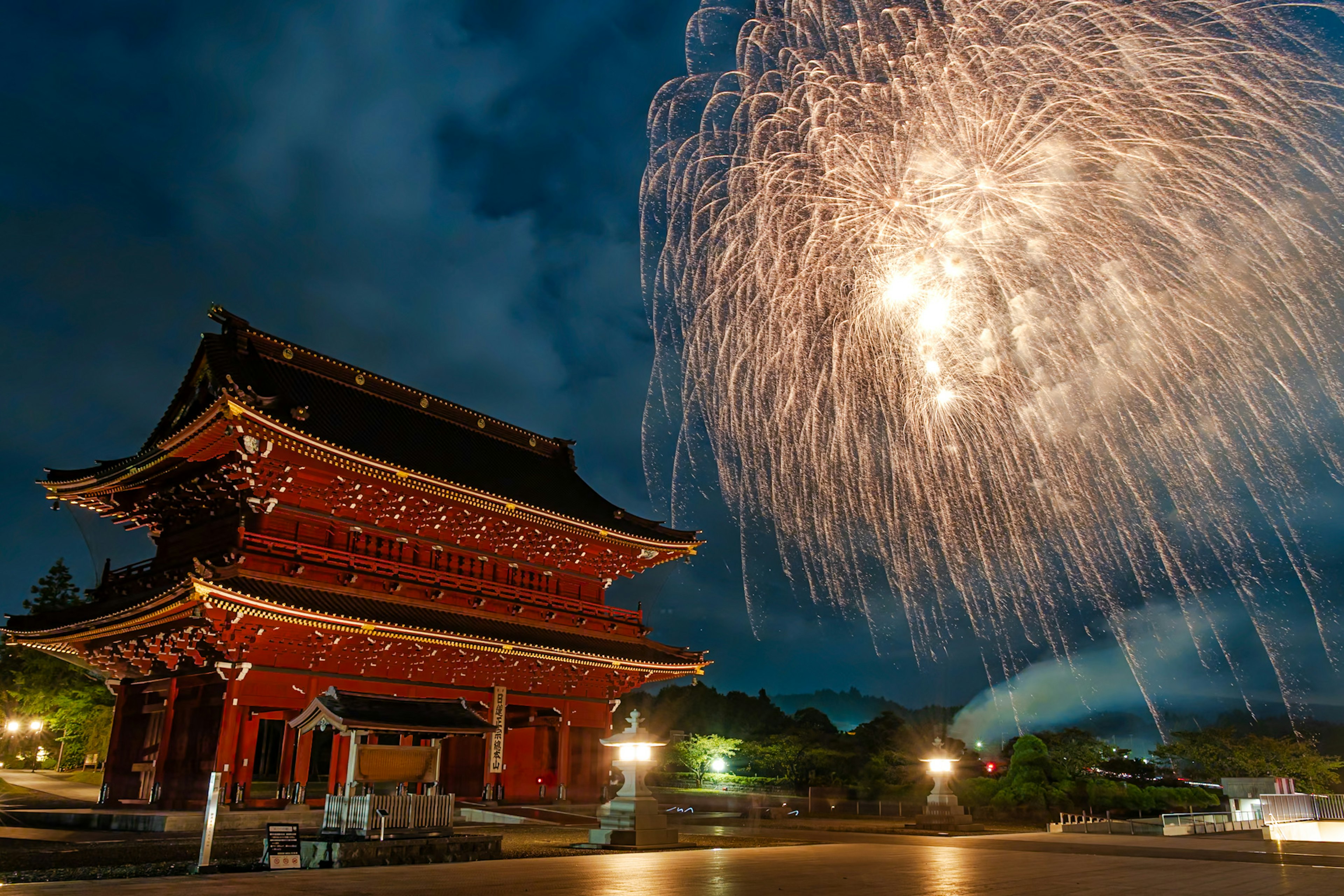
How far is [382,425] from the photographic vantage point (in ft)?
93.0

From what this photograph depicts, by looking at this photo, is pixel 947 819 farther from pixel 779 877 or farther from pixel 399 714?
pixel 399 714

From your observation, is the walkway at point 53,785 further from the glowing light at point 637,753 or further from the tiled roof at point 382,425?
the glowing light at point 637,753

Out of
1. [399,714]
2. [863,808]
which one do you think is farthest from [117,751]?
[863,808]

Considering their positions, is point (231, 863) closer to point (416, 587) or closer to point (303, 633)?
point (303, 633)

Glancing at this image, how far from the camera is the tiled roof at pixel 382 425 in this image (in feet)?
78.5

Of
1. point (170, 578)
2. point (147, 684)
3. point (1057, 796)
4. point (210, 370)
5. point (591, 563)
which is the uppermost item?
point (210, 370)

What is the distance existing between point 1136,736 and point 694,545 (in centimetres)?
16588

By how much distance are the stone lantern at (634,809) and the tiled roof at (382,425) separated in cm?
936

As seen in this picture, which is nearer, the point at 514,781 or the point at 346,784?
the point at 346,784

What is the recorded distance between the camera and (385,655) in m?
23.8

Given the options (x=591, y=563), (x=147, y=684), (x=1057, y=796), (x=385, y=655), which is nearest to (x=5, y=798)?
(x=147, y=684)

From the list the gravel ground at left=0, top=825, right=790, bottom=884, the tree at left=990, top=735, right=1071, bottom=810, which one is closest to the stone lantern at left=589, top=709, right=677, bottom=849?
the gravel ground at left=0, top=825, right=790, bottom=884

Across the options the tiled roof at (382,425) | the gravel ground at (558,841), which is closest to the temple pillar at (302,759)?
the gravel ground at (558,841)

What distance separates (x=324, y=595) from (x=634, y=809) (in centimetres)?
977
